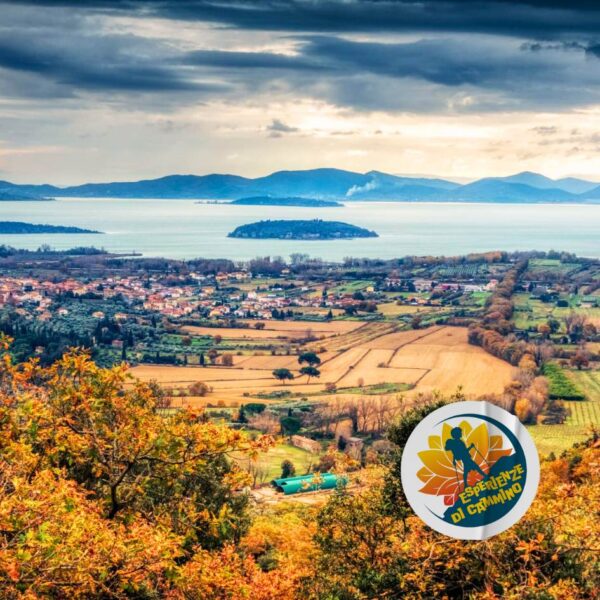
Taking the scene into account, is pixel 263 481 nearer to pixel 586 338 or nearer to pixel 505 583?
pixel 505 583

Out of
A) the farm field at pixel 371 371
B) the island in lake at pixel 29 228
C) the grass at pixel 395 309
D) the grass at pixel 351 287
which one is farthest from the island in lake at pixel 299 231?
the farm field at pixel 371 371

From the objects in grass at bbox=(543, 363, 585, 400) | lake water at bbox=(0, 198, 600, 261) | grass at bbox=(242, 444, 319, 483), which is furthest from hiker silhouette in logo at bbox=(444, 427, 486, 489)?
lake water at bbox=(0, 198, 600, 261)

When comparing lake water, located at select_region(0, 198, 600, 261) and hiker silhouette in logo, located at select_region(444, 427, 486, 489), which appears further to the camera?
lake water, located at select_region(0, 198, 600, 261)

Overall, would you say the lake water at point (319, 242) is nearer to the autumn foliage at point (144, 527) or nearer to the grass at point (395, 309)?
the grass at point (395, 309)

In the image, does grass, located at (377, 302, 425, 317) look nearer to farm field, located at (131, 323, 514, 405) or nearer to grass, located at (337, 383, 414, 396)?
farm field, located at (131, 323, 514, 405)

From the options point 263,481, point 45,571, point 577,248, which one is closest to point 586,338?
point 263,481

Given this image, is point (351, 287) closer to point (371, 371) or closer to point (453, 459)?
point (371, 371)

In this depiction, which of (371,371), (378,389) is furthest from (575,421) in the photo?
(371,371)
